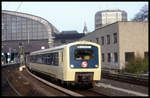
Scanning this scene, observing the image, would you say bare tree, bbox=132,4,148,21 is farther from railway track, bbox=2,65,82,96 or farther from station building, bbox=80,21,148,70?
railway track, bbox=2,65,82,96

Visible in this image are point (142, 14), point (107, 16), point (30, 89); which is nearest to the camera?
point (30, 89)

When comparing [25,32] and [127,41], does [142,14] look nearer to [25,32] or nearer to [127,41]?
[25,32]

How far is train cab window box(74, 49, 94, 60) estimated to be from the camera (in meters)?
14.3

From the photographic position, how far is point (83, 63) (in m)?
14.2

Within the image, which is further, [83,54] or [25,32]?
[25,32]

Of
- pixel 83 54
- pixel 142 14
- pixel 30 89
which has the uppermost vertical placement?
pixel 142 14

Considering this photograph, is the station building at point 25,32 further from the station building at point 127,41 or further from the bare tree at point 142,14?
the station building at point 127,41

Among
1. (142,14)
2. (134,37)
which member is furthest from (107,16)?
(134,37)

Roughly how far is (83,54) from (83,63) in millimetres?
581

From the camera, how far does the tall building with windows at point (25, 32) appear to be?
71.4m

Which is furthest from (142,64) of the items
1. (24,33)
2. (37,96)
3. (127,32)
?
(24,33)

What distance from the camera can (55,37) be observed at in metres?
76.1

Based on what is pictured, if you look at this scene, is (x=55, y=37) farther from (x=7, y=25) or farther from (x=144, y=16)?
(x=144, y=16)

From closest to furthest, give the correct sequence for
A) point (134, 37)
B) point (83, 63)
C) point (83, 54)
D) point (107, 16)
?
point (83, 63)
point (83, 54)
point (134, 37)
point (107, 16)
